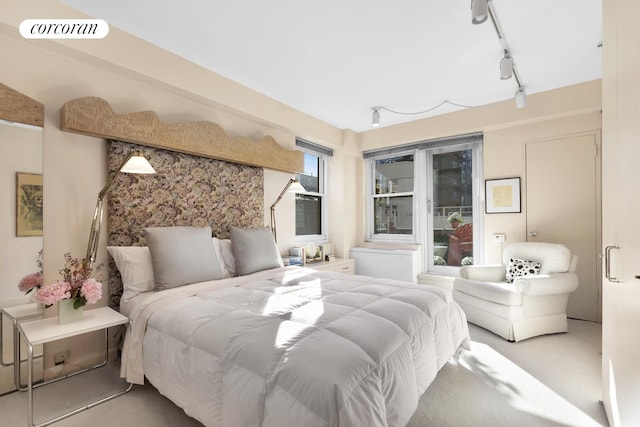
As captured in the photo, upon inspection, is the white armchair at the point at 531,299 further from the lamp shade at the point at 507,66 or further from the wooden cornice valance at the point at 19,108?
the wooden cornice valance at the point at 19,108

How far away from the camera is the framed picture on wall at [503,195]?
12.4 feet

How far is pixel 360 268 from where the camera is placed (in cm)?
493

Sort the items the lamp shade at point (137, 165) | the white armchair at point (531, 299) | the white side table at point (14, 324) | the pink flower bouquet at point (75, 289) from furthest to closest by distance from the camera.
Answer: the white armchair at point (531, 299)
the lamp shade at point (137, 165)
the white side table at point (14, 324)
the pink flower bouquet at point (75, 289)

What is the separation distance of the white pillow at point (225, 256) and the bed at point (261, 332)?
1 cm

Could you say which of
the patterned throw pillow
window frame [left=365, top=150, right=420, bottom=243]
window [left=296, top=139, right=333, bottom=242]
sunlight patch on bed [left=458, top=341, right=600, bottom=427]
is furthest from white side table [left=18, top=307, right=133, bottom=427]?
window frame [left=365, top=150, right=420, bottom=243]

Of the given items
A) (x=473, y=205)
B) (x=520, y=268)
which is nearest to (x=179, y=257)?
(x=520, y=268)

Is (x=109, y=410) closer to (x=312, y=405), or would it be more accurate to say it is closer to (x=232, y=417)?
(x=232, y=417)

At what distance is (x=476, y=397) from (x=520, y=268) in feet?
6.46

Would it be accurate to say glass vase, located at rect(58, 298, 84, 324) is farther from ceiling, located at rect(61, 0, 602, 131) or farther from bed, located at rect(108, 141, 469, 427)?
ceiling, located at rect(61, 0, 602, 131)

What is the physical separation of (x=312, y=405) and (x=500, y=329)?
264 centimetres

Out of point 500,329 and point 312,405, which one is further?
point 500,329

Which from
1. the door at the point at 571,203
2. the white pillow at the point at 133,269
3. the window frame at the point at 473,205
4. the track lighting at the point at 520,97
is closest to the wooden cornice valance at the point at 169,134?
the white pillow at the point at 133,269

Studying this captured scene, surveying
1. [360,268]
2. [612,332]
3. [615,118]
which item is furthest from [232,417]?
[360,268]

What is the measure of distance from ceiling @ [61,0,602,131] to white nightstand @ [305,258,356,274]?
2.24m
